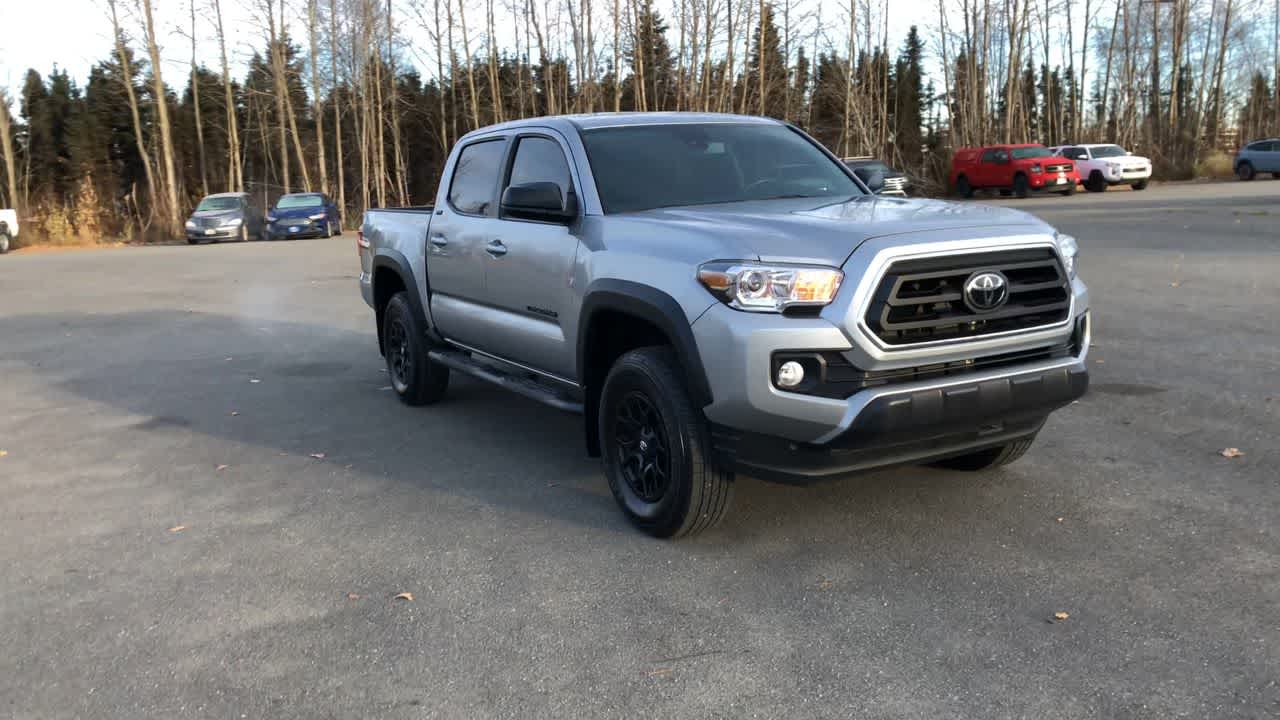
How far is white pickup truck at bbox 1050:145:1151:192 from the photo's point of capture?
37.5 meters

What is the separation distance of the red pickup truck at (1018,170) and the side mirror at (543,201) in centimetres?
3379

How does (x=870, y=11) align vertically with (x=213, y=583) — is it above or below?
above

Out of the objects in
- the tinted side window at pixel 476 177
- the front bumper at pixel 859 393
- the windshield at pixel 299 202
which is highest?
the windshield at pixel 299 202

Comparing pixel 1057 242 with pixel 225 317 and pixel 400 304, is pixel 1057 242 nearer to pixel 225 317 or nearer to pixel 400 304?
pixel 400 304

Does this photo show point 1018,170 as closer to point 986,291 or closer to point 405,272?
point 405,272

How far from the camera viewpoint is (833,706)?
3.20 metres

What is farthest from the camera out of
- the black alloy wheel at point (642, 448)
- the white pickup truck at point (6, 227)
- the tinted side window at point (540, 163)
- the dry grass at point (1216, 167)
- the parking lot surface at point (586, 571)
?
the dry grass at point (1216, 167)

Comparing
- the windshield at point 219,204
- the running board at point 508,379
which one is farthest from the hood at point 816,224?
the windshield at point 219,204

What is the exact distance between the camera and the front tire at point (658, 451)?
4379 mm

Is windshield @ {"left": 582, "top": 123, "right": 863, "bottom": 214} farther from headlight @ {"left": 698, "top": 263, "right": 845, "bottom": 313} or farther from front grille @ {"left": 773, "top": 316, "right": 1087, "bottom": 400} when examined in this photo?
front grille @ {"left": 773, "top": 316, "right": 1087, "bottom": 400}

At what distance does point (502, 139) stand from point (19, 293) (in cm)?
1419

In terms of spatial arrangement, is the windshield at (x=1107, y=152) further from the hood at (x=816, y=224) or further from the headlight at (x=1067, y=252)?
the headlight at (x=1067, y=252)

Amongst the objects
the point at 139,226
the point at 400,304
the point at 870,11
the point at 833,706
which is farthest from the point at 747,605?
the point at 870,11

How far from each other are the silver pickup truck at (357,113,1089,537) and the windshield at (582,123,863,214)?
1cm
